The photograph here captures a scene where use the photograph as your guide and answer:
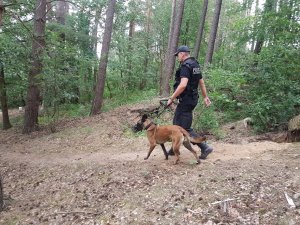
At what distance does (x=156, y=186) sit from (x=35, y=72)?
8.59 metres

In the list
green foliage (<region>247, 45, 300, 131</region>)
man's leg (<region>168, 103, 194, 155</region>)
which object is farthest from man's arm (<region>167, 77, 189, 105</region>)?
green foliage (<region>247, 45, 300, 131</region>)

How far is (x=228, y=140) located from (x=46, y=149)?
599cm

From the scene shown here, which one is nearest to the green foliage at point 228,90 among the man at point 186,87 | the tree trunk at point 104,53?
the man at point 186,87

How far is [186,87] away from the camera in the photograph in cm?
635

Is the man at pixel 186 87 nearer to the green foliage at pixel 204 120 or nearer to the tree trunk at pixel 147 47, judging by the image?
the green foliage at pixel 204 120

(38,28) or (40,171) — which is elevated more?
(38,28)

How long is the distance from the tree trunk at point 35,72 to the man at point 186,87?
681 cm

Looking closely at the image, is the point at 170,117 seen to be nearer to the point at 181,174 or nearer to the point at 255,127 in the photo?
the point at 255,127

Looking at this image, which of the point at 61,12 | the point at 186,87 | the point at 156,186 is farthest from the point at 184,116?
the point at 61,12

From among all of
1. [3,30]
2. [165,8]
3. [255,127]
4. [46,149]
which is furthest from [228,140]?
[165,8]

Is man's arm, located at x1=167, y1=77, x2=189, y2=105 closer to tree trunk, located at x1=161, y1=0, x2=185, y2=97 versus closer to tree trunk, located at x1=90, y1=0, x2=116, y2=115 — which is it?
tree trunk, located at x1=90, y1=0, x2=116, y2=115

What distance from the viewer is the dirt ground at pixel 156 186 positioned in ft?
15.5

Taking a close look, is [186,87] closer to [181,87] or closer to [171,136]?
[181,87]

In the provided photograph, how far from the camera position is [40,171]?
326 inches
